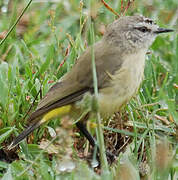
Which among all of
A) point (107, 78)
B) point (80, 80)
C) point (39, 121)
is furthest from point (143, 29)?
point (39, 121)

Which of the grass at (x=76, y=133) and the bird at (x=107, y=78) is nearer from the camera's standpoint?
the grass at (x=76, y=133)

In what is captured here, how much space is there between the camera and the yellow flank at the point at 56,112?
400 cm

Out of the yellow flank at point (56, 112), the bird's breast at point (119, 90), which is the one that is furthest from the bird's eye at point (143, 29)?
the yellow flank at point (56, 112)

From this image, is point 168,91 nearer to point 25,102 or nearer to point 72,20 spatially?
point 25,102

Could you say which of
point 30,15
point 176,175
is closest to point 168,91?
point 176,175

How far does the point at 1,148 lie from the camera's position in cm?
401

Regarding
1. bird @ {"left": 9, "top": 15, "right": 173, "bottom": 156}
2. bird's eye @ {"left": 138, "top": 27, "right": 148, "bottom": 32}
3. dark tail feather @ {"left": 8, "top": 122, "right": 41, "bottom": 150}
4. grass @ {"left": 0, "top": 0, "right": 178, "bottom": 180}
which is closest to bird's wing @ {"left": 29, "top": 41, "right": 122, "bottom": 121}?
bird @ {"left": 9, "top": 15, "right": 173, "bottom": 156}

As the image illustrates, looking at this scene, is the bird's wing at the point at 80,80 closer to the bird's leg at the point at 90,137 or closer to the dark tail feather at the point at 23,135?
the dark tail feather at the point at 23,135

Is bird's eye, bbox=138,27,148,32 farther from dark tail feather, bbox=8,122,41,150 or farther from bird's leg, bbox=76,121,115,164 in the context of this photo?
dark tail feather, bbox=8,122,41,150

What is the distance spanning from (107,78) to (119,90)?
0.16 meters

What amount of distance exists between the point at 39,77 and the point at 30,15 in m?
2.32

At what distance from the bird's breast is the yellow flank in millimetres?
306

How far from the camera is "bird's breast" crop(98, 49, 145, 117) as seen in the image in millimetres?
4051

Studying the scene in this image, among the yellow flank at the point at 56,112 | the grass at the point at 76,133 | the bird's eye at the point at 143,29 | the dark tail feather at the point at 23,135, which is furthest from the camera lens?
the bird's eye at the point at 143,29
